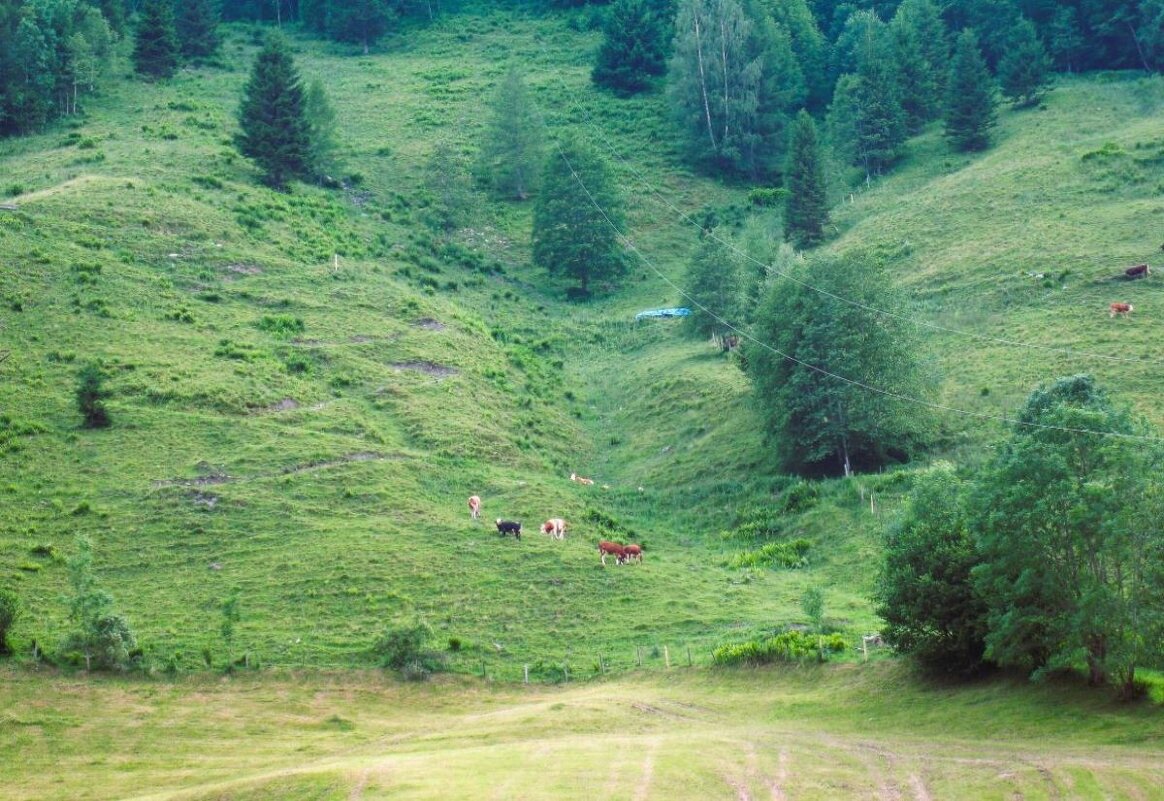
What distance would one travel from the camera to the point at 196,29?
5595 inches

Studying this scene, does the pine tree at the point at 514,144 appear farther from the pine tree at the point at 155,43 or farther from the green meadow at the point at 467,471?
the pine tree at the point at 155,43

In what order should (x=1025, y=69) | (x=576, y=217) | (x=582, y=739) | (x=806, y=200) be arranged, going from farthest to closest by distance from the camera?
(x=1025, y=69), (x=576, y=217), (x=806, y=200), (x=582, y=739)

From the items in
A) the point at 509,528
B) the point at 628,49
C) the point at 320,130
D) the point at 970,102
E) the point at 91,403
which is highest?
the point at 628,49

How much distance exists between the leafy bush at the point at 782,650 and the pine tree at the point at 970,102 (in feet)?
254

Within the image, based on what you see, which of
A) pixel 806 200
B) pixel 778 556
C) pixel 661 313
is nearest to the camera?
pixel 778 556

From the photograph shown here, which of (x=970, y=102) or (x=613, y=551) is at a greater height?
(x=970, y=102)

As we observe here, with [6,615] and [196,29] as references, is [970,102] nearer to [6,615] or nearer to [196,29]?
[196,29]

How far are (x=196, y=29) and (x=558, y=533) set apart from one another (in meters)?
97.2

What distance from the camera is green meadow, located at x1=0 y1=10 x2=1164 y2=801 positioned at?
136ft

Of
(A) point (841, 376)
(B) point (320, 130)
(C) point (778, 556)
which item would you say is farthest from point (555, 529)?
(B) point (320, 130)

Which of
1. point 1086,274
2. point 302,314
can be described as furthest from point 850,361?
point 302,314

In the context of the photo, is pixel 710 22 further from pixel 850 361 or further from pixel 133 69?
pixel 850 361

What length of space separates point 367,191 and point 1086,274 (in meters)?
59.5

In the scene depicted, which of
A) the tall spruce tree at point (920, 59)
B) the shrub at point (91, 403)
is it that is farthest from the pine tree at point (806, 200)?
the shrub at point (91, 403)
